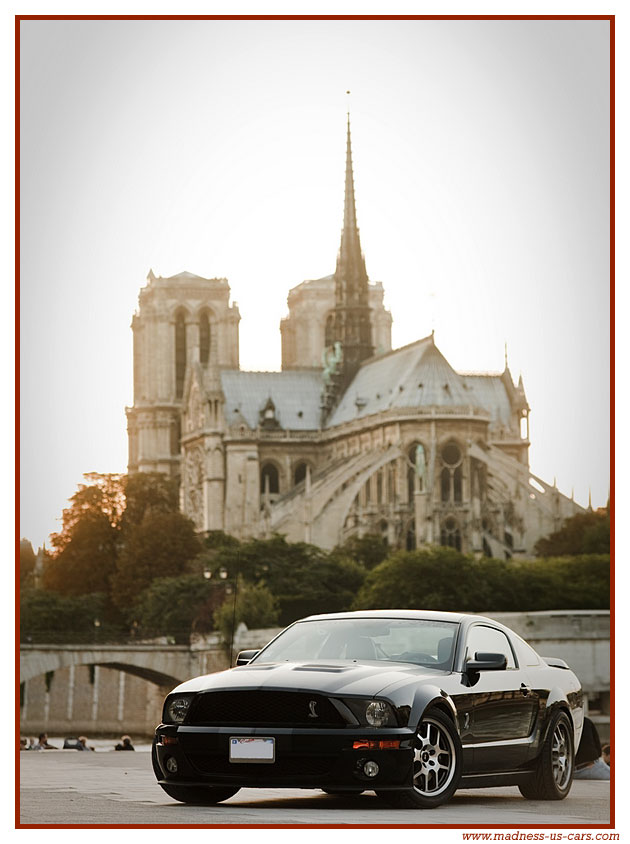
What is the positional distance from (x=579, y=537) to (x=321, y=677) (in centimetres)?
8205

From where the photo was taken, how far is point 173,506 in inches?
3784

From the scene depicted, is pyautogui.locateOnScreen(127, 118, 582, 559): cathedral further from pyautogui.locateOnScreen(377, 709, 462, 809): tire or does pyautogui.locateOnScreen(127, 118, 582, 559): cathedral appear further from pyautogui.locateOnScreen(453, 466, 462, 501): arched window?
pyautogui.locateOnScreen(377, 709, 462, 809): tire

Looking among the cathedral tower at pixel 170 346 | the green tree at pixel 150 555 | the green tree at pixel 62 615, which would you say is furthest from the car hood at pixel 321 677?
the cathedral tower at pixel 170 346

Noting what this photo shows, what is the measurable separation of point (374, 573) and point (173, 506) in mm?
21799

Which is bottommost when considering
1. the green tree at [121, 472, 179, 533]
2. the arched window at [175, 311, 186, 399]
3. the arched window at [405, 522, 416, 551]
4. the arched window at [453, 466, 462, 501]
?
the arched window at [405, 522, 416, 551]

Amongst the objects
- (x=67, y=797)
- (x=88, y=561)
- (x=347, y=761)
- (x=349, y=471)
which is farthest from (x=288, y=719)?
(x=349, y=471)

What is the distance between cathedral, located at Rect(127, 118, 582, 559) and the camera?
100688 mm

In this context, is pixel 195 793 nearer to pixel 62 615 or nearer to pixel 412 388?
pixel 62 615

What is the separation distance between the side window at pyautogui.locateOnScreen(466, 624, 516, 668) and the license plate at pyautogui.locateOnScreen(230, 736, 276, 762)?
5.13 feet

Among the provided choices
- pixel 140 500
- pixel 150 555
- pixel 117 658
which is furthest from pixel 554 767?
pixel 140 500

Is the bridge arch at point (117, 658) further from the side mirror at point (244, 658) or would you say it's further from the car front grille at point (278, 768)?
the car front grille at point (278, 768)

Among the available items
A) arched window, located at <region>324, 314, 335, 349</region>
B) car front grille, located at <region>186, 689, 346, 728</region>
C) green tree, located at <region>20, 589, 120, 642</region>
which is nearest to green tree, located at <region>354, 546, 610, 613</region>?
green tree, located at <region>20, 589, 120, 642</region>

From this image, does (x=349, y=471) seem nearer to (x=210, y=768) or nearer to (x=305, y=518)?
(x=305, y=518)

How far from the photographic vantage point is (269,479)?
115938 millimetres
